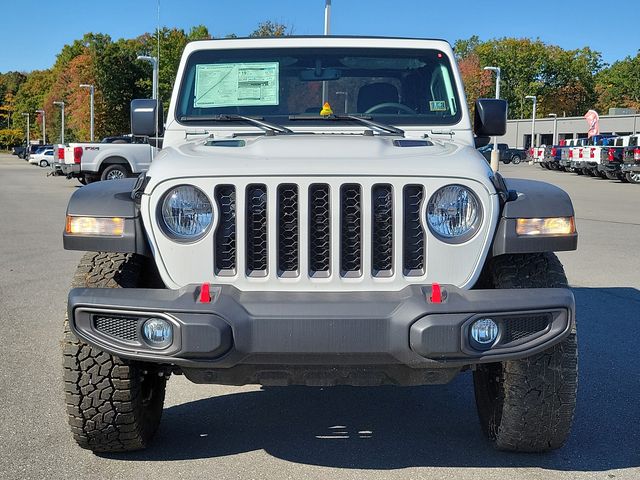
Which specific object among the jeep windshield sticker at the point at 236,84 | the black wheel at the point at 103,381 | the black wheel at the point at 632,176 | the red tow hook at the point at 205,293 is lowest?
the black wheel at the point at 632,176

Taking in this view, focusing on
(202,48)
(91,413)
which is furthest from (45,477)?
(202,48)

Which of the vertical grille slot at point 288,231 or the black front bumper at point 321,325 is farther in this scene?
the vertical grille slot at point 288,231

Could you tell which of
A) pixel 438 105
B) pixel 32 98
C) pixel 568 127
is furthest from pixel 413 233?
pixel 32 98

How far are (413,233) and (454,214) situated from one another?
0.20 metres

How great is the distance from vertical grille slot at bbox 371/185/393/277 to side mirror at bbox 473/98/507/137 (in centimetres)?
183

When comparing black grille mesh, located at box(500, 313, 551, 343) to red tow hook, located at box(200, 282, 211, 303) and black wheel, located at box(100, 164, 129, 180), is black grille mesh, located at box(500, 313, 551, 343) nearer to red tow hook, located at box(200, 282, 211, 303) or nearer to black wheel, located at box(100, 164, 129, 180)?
red tow hook, located at box(200, 282, 211, 303)

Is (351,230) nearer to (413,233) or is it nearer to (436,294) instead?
(413,233)

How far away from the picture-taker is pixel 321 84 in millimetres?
4965

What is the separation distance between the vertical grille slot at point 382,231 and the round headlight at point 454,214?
0.17 meters

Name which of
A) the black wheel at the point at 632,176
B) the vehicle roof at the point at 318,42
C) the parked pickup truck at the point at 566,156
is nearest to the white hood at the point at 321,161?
the vehicle roof at the point at 318,42

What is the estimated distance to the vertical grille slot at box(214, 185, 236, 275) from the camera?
338 cm

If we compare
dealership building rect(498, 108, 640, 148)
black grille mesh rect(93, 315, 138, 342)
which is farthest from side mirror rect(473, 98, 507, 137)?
dealership building rect(498, 108, 640, 148)

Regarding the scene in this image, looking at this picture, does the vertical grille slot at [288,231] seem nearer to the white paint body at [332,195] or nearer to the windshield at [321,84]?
the white paint body at [332,195]

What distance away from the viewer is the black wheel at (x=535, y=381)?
3.55m
